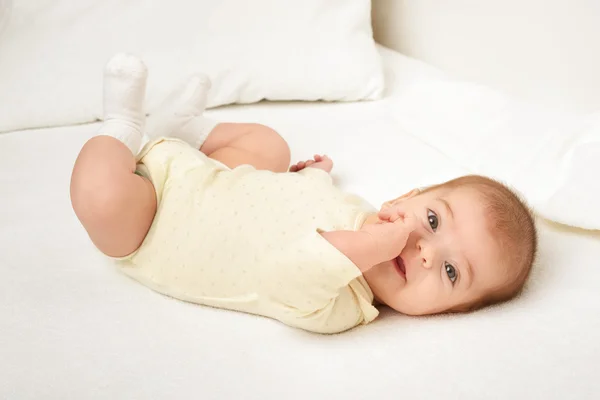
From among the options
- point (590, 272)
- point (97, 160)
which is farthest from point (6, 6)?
point (590, 272)

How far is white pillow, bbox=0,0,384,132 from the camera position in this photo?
4.50 ft

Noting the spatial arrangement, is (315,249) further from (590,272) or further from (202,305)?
(590,272)

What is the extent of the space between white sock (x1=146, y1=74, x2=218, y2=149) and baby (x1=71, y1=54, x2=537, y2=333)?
174mm

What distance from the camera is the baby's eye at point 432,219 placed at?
84cm

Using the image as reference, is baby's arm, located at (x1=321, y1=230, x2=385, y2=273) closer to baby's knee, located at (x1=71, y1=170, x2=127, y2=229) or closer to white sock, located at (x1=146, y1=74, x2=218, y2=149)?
baby's knee, located at (x1=71, y1=170, x2=127, y2=229)

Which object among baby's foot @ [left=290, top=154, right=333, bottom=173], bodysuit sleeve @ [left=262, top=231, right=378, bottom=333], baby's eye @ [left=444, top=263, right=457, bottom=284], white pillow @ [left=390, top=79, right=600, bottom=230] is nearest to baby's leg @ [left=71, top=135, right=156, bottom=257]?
bodysuit sleeve @ [left=262, top=231, right=378, bottom=333]

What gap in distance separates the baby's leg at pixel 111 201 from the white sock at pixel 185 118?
0.25 meters

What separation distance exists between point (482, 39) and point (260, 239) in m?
0.95

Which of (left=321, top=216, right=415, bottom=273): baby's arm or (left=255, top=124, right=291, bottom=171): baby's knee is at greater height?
(left=321, top=216, right=415, bottom=273): baby's arm

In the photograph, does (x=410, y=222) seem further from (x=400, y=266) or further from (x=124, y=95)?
(x=124, y=95)

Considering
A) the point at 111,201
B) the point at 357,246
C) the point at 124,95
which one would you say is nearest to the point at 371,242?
the point at 357,246

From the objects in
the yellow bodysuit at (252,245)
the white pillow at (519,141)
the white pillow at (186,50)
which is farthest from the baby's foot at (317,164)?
the white pillow at (186,50)

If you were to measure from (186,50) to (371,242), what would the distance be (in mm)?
899

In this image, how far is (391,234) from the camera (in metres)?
0.78
